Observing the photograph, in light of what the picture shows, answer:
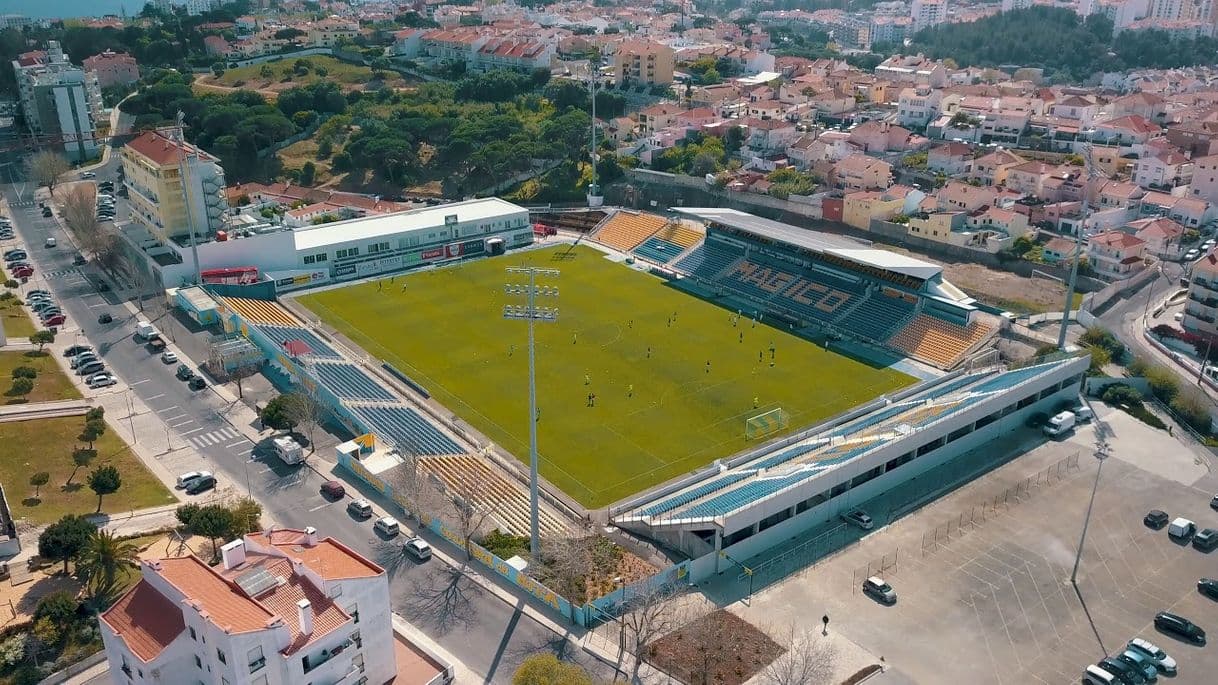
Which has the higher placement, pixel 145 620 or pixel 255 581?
pixel 255 581

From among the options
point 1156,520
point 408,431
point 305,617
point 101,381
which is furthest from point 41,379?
point 1156,520

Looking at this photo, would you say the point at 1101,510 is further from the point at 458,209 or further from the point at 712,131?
the point at 712,131

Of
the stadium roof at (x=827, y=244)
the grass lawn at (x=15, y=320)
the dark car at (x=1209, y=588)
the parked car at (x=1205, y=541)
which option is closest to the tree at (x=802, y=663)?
the dark car at (x=1209, y=588)

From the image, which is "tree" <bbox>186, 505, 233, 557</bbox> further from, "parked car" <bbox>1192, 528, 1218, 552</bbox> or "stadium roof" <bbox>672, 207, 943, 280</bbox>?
"stadium roof" <bbox>672, 207, 943, 280</bbox>

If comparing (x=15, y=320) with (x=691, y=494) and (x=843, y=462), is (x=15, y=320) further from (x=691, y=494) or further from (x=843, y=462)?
(x=843, y=462)

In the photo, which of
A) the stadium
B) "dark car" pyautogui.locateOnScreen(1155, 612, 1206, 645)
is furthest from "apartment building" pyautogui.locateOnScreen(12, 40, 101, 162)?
"dark car" pyautogui.locateOnScreen(1155, 612, 1206, 645)

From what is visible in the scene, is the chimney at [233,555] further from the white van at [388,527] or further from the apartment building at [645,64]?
the apartment building at [645,64]
